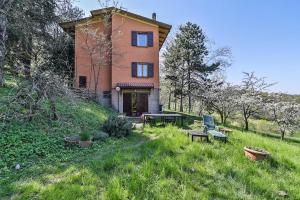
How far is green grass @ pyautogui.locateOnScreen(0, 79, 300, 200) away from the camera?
476 centimetres

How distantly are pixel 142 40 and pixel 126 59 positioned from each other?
1895 mm

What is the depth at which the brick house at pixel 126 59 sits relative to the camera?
62.2ft

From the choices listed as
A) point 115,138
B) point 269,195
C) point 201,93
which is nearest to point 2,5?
point 115,138

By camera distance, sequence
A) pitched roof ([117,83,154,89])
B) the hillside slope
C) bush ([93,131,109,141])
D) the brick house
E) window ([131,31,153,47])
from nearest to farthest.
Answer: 1. the hillside slope
2. bush ([93,131,109,141])
3. pitched roof ([117,83,154,89])
4. the brick house
5. window ([131,31,153,47])

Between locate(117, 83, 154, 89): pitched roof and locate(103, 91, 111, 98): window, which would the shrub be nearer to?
locate(117, 83, 154, 89): pitched roof

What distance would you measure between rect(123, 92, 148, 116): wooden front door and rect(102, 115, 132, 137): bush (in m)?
9.46

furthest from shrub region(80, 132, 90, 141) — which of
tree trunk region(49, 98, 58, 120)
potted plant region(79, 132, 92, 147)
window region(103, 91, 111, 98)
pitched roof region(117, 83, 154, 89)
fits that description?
window region(103, 91, 111, 98)

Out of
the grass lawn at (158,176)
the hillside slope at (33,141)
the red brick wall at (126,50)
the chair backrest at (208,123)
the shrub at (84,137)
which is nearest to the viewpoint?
the grass lawn at (158,176)

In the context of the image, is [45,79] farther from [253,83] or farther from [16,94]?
[253,83]

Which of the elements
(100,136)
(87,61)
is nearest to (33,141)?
(100,136)

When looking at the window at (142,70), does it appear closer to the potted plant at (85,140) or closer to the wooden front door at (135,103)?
the wooden front door at (135,103)

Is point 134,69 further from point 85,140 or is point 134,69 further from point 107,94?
point 85,140

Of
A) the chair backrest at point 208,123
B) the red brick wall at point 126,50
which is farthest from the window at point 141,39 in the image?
the chair backrest at point 208,123

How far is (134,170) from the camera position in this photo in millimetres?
5570
